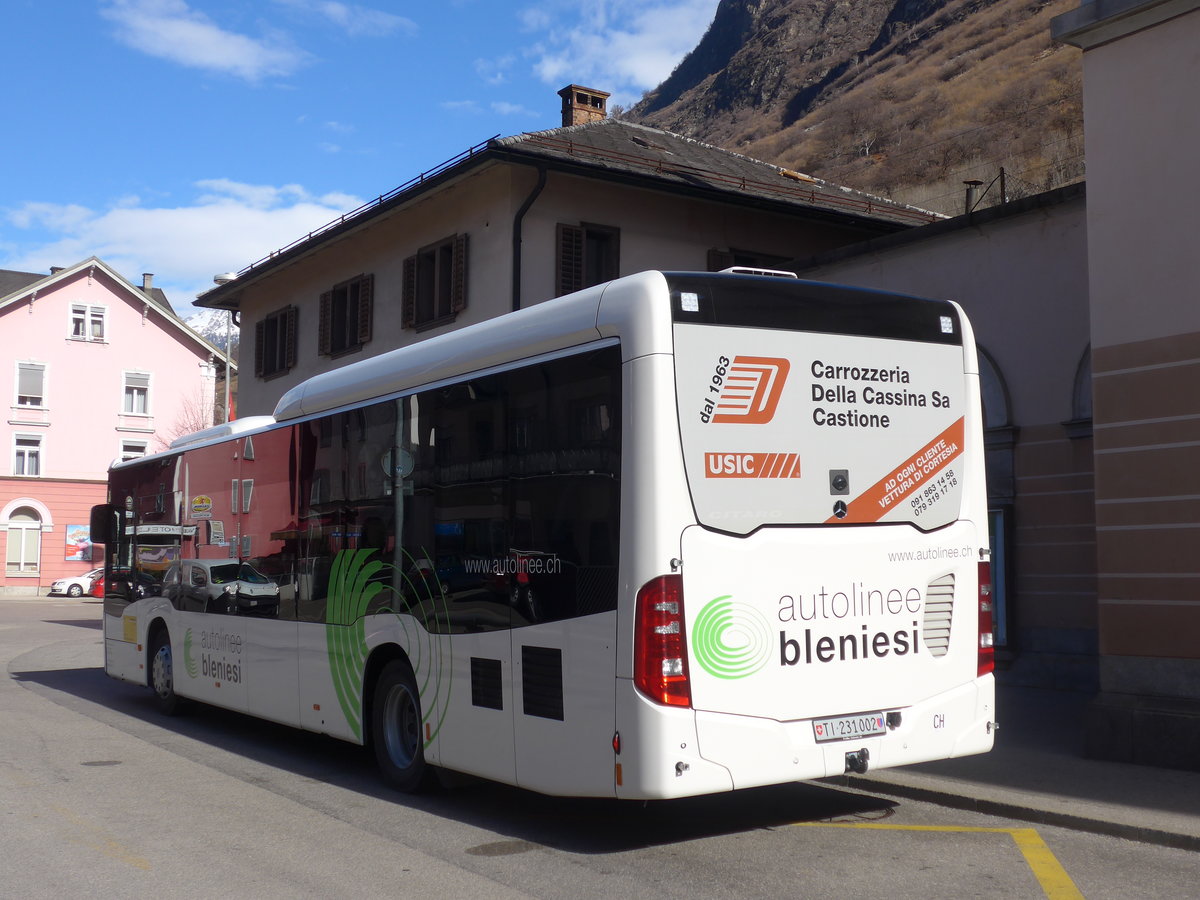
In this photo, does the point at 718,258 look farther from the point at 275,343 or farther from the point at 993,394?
the point at 275,343

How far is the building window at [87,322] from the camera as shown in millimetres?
58188

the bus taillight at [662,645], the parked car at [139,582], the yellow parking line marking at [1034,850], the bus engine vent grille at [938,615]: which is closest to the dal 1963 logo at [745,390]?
the bus taillight at [662,645]

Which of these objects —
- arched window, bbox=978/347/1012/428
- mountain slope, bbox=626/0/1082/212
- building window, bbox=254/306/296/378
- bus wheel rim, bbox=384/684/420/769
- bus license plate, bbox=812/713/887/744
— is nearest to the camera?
bus license plate, bbox=812/713/887/744

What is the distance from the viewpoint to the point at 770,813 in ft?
26.5

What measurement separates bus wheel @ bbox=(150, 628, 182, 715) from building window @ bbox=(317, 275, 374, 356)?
459 inches

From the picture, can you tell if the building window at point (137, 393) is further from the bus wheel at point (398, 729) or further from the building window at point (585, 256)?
the bus wheel at point (398, 729)

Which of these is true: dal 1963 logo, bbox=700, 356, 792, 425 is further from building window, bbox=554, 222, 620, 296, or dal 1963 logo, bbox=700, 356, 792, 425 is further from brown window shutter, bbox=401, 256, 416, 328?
brown window shutter, bbox=401, 256, 416, 328

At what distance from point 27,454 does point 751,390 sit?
55.4m

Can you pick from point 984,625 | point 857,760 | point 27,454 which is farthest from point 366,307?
point 27,454

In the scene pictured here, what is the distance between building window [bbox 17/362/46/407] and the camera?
5603 cm

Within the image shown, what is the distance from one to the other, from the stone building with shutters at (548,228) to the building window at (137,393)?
117 ft

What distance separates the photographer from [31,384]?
56406mm

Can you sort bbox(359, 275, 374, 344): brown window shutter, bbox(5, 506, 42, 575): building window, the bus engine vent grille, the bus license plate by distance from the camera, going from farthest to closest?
bbox(5, 506, 42, 575): building window → bbox(359, 275, 374, 344): brown window shutter → the bus engine vent grille → the bus license plate

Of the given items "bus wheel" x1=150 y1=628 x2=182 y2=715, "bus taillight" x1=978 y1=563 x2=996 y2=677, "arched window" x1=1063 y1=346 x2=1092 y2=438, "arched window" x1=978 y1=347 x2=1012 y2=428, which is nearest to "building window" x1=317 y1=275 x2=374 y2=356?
"bus wheel" x1=150 y1=628 x2=182 y2=715
